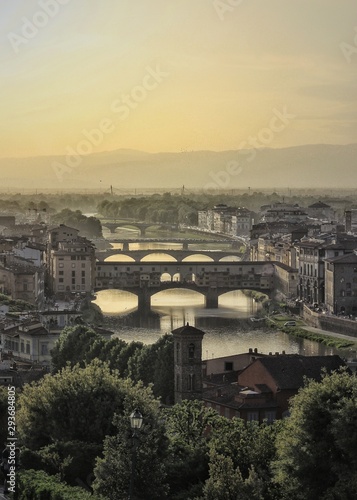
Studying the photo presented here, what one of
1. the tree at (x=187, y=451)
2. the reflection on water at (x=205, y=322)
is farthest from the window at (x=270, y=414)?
the reflection on water at (x=205, y=322)

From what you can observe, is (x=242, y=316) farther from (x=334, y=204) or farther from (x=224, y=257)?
(x=334, y=204)

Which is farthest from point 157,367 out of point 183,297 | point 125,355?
point 183,297

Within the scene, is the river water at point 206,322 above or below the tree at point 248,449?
below

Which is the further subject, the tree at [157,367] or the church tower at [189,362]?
the tree at [157,367]

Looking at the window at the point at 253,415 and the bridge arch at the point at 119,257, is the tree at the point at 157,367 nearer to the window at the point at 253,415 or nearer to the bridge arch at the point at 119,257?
the window at the point at 253,415

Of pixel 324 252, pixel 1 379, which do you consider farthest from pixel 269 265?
→ pixel 1 379

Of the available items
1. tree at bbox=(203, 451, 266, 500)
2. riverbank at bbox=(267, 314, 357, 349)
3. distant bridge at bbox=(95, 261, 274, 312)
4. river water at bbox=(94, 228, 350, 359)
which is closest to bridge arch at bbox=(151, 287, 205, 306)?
river water at bbox=(94, 228, 350, 359)
